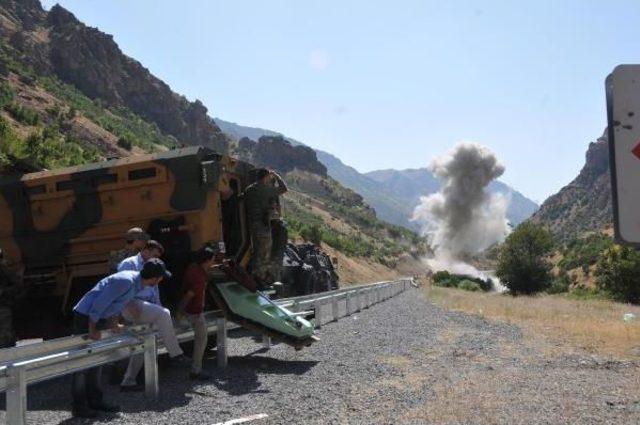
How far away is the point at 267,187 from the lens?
34.4ft

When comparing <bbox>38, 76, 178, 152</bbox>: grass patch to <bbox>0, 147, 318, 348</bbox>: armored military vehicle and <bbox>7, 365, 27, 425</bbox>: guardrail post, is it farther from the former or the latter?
<bbox>7, 365, 27, 425</bbox>: guardrail post

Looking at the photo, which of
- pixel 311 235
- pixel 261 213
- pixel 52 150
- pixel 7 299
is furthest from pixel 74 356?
pixel 311 235

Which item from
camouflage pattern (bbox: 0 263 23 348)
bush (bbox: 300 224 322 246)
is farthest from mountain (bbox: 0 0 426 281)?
camouflage pattern (bbox: 0 263 23 348)

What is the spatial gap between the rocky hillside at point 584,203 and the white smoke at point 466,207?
4722cm

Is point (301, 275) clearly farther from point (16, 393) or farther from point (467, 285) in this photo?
point (467, 285)

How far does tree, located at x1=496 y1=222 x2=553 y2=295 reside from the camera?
60000 millimetres

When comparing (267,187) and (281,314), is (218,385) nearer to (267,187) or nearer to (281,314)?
(281,314)

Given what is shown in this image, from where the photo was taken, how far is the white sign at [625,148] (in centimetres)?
256

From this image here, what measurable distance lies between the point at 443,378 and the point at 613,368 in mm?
2817

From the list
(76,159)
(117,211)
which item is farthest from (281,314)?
(76,159)

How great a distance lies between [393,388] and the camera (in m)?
7.68

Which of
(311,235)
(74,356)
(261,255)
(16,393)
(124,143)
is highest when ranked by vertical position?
(124,143)

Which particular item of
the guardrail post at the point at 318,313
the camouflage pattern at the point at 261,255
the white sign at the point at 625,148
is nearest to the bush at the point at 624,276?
the guardrail post at the point at 318,313

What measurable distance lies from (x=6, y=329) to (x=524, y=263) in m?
56.5
